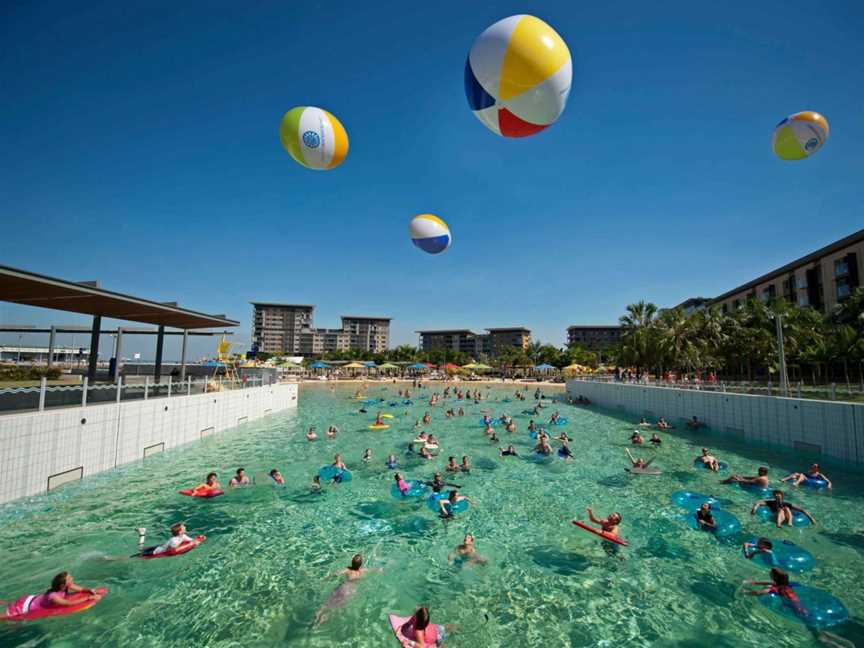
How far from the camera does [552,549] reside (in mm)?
9195

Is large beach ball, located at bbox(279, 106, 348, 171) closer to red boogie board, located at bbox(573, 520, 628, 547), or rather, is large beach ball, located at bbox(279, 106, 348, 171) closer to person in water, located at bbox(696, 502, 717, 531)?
red boogie board, located at bbox(573, 520, 628, 547)

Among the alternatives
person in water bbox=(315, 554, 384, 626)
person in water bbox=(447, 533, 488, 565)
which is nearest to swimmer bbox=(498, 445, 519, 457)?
person in water bbox=(447, 533, 488, 565)

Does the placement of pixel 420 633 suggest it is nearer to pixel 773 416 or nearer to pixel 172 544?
pixel 172 544

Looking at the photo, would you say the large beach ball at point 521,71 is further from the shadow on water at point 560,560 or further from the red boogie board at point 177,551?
the red boogie board at point 177,551

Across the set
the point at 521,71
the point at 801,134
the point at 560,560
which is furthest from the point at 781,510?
the point at 521,71

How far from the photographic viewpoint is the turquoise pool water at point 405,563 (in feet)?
21.2

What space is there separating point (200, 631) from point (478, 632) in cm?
437

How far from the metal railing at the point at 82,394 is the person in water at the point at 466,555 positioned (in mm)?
11185

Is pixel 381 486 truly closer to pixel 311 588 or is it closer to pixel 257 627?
pixel 311 588

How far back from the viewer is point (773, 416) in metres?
19.0

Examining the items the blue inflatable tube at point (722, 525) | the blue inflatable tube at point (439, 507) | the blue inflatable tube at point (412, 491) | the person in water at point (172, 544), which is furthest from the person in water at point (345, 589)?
the blue inflatable tube at point (722, 525)

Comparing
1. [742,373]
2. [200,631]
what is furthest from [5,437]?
[742,373]

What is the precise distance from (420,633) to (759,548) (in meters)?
7.27

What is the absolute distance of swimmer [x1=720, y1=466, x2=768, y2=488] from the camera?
13.0 m
